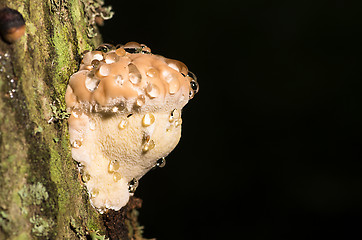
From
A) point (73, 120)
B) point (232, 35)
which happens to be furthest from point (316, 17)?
point (73, 120)

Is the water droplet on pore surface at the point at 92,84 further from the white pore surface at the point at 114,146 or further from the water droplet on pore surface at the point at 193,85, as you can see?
the water droplet on pore surface at the point at 193,85

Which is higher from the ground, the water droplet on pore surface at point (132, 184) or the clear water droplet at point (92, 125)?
the clear water droplet at point (92, 125)

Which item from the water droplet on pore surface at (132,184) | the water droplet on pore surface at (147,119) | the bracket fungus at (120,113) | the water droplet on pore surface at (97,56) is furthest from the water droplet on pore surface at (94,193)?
the water droplet on pore surface at (97,56)

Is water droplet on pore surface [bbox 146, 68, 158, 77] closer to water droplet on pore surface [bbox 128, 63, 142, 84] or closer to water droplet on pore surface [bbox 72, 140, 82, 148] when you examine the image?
water droplet on pore surface [bbox 128, 63, 142, 84]

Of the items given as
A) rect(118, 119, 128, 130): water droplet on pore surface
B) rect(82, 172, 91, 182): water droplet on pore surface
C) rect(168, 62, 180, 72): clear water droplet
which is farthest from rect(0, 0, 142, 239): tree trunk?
rect(168, 62, 180, 72): clear water droplet

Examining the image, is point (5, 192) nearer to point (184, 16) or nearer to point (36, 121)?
point (36, 121)

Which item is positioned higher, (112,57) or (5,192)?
(112,57)
